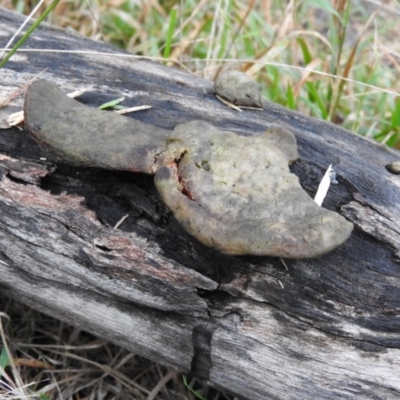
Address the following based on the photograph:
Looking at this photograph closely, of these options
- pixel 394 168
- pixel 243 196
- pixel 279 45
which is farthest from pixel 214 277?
pixel 279 45

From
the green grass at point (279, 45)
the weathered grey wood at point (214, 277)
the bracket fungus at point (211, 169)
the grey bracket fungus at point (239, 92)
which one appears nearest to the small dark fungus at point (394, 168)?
the weathered grey wood at point (214, 277)

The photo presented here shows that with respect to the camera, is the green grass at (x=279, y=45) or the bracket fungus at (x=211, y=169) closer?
the bracket fungus at (x=211, y=169)

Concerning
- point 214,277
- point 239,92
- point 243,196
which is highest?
point 239,92

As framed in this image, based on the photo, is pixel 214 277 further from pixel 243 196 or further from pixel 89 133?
pixel 89 133

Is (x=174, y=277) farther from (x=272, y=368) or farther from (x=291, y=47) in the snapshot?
(x=291, y=47)

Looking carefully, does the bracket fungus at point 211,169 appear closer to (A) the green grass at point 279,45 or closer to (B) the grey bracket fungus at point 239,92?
(B) the grey bracket fungus at point 239,92

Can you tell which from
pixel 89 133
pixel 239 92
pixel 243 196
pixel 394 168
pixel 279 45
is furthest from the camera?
pixel 279 45
